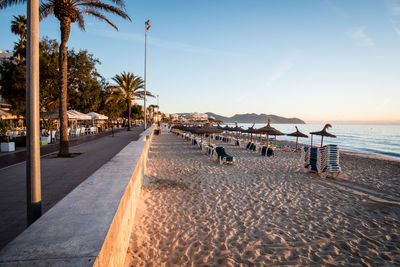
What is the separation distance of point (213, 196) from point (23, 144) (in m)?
12.8

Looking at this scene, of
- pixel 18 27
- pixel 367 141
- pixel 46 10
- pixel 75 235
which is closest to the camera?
pixel 75 235

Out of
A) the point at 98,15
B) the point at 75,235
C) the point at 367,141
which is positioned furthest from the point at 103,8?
the point at 367,141

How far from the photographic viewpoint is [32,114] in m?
2.12

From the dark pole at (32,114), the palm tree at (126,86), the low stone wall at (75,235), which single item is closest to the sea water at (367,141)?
the palm tree at (126,86)

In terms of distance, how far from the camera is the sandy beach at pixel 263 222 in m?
2.98

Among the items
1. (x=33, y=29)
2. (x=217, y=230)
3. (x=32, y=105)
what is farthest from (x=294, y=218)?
(x=33, y=29)

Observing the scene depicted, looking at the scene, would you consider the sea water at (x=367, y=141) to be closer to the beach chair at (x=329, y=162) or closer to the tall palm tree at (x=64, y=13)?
the beach chair at (x=329, y=162)

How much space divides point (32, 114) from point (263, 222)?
3.96 metres

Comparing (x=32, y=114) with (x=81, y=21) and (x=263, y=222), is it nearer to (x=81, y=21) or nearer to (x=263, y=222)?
(x=263, y=222)

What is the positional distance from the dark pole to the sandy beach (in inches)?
56.0

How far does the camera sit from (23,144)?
12250 mm

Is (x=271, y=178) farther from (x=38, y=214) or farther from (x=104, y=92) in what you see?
(x=104, y=92)

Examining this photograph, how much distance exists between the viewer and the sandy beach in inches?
117

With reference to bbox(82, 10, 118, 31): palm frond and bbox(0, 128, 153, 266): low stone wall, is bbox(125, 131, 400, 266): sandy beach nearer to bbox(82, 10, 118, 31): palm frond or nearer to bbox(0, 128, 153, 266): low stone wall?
bbox(0, 128, 153, 266): low stone wall
